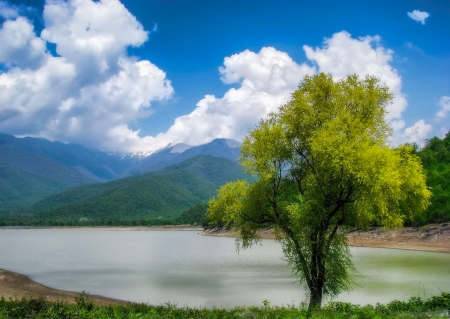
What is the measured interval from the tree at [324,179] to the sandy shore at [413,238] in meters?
42.7

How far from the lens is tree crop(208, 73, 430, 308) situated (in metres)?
17.0

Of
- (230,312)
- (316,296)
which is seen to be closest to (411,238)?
(316,296)

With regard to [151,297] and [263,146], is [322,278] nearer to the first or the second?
[263,146]

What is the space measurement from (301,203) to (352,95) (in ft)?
18.6

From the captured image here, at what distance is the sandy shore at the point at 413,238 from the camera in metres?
66.2

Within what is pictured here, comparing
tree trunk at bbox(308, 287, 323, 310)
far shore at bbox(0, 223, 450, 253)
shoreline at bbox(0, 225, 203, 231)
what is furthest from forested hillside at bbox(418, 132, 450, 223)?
shoreline at bbox(0, 225, 203, 231)

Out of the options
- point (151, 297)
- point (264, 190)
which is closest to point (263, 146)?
point (264, 190)

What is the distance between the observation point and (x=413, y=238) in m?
71.6

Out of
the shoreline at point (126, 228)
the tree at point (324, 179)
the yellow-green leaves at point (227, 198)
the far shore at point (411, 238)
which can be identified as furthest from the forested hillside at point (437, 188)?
the shoreline at point (126, 228)

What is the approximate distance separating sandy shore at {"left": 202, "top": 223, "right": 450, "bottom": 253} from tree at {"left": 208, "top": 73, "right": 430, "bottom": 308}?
4265cm

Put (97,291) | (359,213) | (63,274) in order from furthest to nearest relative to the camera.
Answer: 1. (63,274)
2. (97,291)
3. (359,213)

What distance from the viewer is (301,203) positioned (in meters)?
18.6

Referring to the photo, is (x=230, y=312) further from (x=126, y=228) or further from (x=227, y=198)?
(x=126, y=228)

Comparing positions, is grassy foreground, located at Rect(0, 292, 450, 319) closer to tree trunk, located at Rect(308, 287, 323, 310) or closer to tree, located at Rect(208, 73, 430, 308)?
tree trunk, located at Rect(308, 287, 323, 310)
